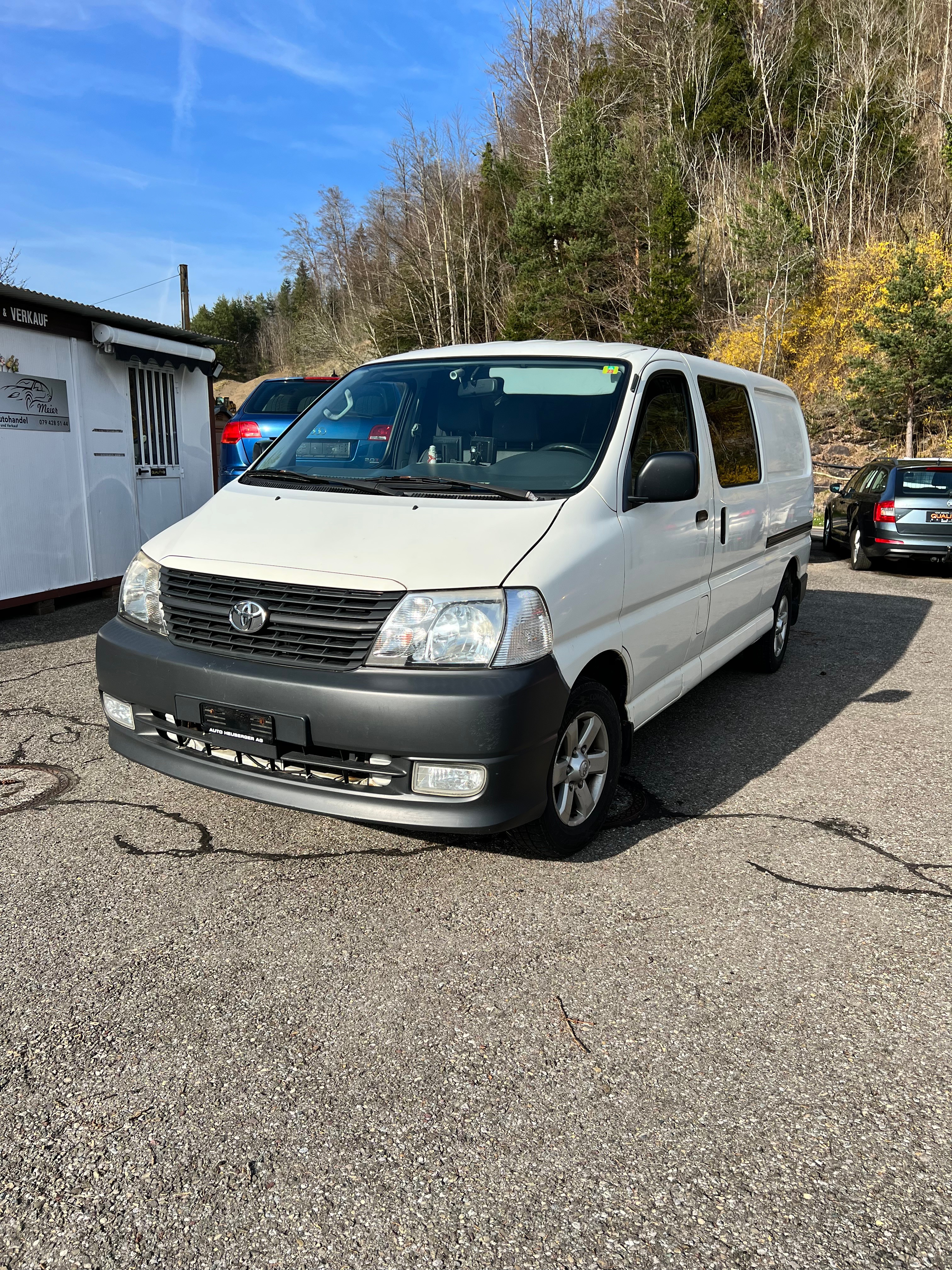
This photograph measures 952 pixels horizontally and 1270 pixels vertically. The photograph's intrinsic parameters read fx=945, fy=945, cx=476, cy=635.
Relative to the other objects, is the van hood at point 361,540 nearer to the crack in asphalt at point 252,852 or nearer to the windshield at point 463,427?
the windshield at point 463,427

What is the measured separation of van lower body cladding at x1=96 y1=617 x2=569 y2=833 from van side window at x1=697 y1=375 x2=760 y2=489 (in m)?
2.42

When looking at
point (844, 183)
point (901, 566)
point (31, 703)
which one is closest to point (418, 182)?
point (844, 183)

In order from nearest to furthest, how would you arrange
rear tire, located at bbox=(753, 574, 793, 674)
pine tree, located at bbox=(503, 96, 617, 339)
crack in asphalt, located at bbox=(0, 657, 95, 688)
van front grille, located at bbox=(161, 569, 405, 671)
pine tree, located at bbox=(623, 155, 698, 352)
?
1. van front grille, located at bbox=(161, 569, 405, 671)
2. crack in asphalt, located at bbox=(0, 657, 95, 688)
3. rear tire, located at bbox=(753, 574, 793, 674)
4. pine tree, located at bbox=(623, 155, 698, 352)
5. pine tree, located at bbox=(503, 96, 617, 339)

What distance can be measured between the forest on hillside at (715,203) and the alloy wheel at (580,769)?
2640 cm

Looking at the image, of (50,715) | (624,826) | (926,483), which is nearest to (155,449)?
(50,715)

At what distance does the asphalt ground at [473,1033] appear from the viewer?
1.97 m

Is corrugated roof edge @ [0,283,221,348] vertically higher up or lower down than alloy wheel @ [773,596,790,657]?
higher up

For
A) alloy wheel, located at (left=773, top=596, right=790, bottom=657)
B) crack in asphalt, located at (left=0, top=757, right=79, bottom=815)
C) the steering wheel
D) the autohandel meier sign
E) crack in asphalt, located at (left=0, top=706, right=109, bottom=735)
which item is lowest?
crack in asphalt, located at (left=0, top=757, right=79, bottom=815)

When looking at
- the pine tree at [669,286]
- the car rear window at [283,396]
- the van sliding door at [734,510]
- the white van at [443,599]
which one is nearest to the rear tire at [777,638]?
the van sliding door at [734,510]

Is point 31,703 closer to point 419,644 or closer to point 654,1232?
point 419,644

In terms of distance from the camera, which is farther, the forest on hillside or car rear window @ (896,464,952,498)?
the forest on hillside

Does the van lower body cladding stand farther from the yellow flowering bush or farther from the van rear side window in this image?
the yellow flowering bush

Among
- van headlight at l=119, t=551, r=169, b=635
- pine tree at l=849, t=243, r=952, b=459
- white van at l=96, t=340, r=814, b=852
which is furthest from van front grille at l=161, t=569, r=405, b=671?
pine tree at l=849, t=243, r=952, b=459

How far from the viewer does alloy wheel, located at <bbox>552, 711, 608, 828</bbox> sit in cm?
352
